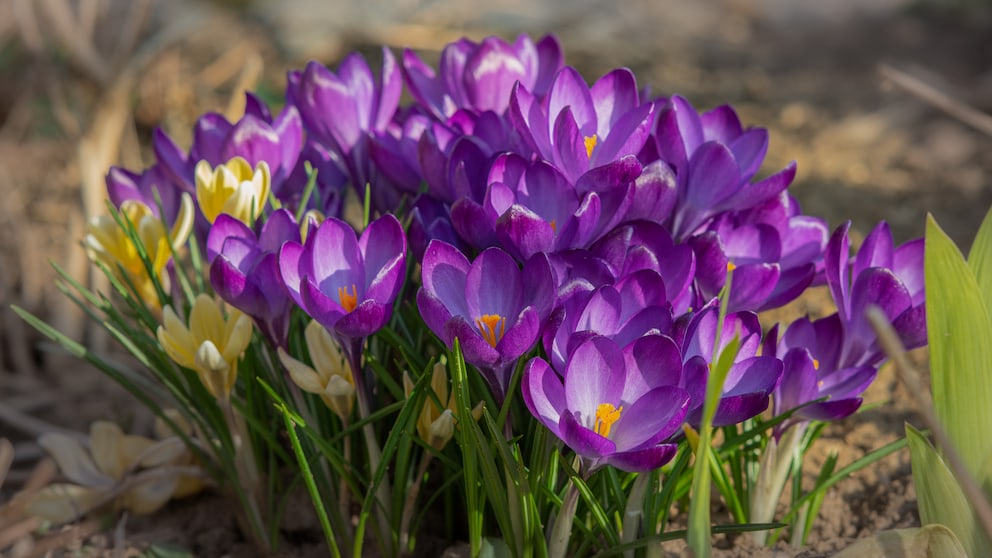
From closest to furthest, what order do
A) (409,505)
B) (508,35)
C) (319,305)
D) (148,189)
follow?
(319,305)
(409,505)
(148,189)
(508,35)

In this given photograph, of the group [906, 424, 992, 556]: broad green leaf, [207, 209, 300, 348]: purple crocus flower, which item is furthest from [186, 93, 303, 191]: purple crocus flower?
[906, 424, 992, 556]: broad green leaf

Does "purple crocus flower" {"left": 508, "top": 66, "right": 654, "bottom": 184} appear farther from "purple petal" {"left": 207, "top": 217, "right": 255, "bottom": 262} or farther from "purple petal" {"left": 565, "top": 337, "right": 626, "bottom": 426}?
"purple petal" {"left": 207, "top": 217, "right": 255, "bottom": 262}

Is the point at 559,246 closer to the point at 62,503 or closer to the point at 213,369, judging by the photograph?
the point at 213,369

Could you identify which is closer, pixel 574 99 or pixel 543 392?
pixel 543 392

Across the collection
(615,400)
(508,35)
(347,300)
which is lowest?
(615,400)

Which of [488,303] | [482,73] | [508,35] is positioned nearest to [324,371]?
[488,303]

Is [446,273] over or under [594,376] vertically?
over

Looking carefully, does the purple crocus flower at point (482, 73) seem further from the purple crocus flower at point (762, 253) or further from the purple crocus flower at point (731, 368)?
the purple crocus flower at point (731, 368)

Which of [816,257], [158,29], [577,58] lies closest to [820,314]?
[816,257]
